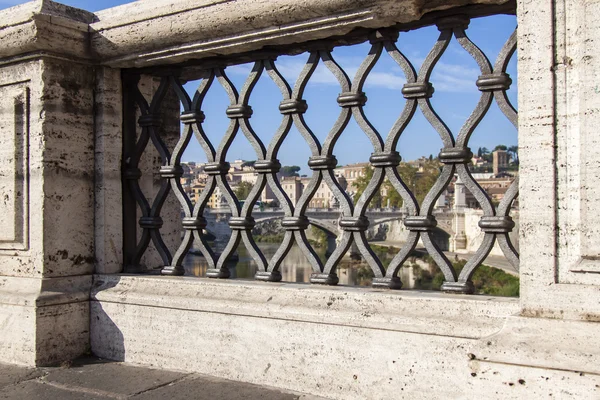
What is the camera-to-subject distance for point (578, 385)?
1.79m

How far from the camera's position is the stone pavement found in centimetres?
251

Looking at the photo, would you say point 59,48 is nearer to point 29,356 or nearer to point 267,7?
point 267,7

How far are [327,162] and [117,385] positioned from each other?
1207mm

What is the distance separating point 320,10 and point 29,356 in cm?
193

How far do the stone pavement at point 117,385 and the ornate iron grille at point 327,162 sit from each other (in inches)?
18.7

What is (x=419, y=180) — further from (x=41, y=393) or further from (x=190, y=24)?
(x=41, y=393)

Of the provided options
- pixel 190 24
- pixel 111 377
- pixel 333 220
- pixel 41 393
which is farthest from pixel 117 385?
pixel 333 220

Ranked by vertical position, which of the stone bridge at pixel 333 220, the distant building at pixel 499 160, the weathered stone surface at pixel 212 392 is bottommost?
the stone bridge at pixel 333 220

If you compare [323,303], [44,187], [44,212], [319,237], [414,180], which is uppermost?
[414,180]

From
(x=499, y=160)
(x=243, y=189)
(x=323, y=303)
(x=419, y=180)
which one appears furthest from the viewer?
(x=499, y=160)

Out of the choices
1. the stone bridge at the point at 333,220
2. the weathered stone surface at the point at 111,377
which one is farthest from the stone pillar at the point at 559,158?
the stone bridge at the point at 333,220

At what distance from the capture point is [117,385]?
2670 mm

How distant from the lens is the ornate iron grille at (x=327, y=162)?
2395mm

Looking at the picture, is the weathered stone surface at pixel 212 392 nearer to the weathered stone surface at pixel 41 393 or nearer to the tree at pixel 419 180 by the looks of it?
the weathered stone surface at pixel 41 393
